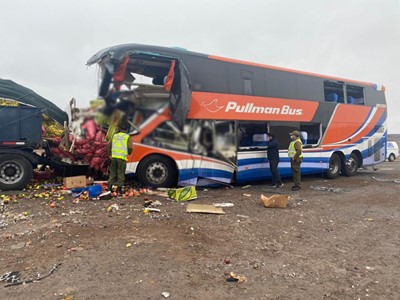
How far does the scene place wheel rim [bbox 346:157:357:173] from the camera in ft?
41.4

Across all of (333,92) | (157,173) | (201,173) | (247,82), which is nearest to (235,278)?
(157,173)

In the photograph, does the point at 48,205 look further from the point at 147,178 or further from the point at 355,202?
the point at 355,202

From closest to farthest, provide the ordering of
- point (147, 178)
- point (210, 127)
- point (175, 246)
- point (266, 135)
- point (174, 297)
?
point (174, 297)
point (175, 246)
point (147, 178)
point (210, 127)
point (266, 135)

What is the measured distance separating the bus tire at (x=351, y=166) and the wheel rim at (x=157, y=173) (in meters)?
7.64

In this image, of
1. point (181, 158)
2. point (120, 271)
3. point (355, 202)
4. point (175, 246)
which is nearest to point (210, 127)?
point (181, 158)

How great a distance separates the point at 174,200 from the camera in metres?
7.01

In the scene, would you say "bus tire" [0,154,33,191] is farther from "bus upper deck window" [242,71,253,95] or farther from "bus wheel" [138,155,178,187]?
"bus upper deck window" [242,71,253,95]

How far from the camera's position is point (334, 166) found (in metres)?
12.1

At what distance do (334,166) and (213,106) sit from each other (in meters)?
6.17

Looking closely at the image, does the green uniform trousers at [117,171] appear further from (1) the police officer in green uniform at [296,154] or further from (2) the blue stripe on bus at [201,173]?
(1) the police officer in green uniform at [296,154]

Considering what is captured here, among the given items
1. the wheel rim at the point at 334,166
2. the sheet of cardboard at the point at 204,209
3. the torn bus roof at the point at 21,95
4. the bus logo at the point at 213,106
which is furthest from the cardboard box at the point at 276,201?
the wheel rim at the point at 334,166

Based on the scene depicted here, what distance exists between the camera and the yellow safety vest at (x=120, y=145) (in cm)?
701

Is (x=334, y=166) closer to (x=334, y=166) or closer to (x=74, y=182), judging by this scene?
(x=334, y=166)

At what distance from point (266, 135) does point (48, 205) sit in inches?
238
